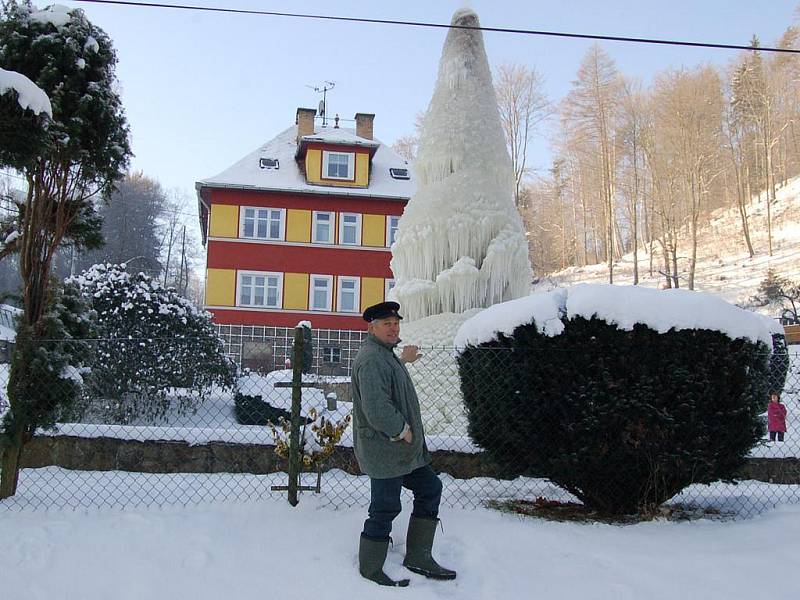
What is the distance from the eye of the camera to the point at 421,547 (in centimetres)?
378

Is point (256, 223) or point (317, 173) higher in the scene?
point (317, 173)

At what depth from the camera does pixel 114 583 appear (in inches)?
143

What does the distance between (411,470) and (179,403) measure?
29.0 ft

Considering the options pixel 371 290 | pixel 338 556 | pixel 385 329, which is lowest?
pixel 338 556

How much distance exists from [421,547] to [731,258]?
4056cm

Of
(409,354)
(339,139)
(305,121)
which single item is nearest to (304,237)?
(339,139)

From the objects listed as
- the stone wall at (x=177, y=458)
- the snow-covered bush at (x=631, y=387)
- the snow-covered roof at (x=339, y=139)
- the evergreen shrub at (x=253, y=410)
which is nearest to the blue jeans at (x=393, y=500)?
the snow-covered bush at (x=631, y=387)

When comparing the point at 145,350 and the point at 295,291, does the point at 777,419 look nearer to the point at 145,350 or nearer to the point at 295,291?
the point at 145,350

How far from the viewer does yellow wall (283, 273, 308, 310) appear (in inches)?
1059

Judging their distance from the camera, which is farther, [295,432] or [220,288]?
[220,288]

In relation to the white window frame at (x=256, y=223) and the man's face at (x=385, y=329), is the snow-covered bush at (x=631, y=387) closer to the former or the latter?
the man's face at (x=385, y=329)

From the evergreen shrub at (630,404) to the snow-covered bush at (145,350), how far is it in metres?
6.99

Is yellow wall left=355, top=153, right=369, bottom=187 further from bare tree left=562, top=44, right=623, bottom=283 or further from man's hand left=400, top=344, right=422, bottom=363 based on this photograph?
man's hand left=400, top=344, right=422, bottom=363

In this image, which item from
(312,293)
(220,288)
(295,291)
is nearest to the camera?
(220,288)
